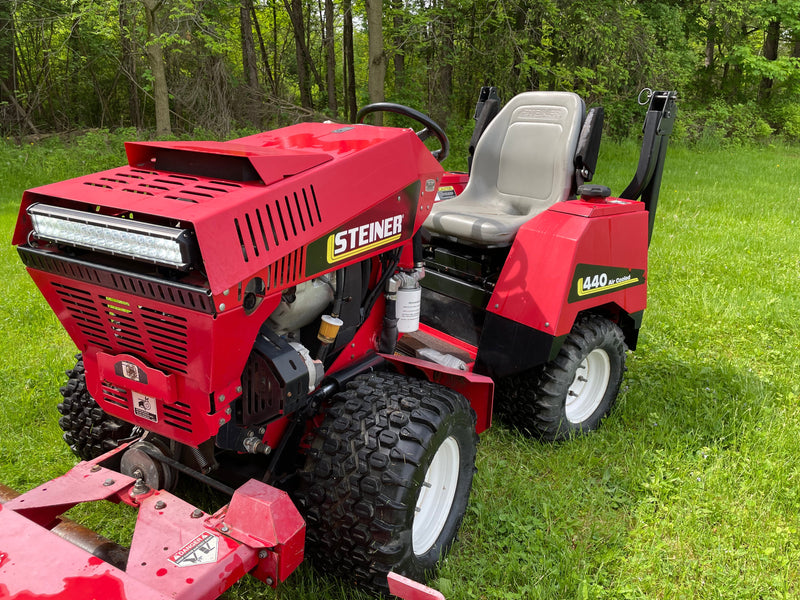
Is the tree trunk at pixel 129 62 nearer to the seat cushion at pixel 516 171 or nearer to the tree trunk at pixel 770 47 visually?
the seat cushion at pixel 516 171

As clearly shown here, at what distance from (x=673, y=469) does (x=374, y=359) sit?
4.78ft

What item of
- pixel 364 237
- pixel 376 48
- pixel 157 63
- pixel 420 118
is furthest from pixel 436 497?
pixel 157 63

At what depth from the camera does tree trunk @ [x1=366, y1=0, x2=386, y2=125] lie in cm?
959

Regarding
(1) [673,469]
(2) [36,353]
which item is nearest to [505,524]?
(1) [673,469]

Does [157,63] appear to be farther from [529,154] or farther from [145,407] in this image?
[145,407]

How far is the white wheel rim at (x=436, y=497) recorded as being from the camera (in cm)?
220

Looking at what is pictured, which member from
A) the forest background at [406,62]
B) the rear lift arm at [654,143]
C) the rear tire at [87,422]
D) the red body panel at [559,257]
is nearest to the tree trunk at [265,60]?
the forest background at [406,62]

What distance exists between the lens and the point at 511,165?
357 centimetres

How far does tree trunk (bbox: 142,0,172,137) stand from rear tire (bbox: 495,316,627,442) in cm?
864

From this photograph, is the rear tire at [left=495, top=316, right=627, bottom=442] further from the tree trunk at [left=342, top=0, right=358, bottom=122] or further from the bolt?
the tree trunk at [left=342, top=0, right=358, bottom=122]

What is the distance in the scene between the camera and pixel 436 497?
89.4 inches

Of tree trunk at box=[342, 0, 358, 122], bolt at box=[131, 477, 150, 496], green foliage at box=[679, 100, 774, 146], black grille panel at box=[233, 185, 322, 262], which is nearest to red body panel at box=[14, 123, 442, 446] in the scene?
black grille panel at box=[233, 185, 322, 262]

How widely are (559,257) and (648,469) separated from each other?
39.5 inches

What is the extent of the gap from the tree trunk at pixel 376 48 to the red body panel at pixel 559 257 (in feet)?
23.3
